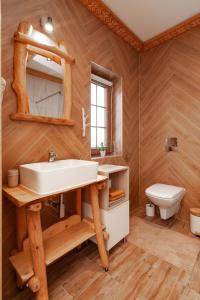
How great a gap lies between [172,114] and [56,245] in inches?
88.8

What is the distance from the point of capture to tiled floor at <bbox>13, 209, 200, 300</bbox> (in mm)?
1292

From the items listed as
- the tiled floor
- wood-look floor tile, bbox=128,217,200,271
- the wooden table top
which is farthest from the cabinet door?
the wooden table top

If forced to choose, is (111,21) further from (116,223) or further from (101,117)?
(116,223)

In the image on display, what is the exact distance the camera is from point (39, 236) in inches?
42.8

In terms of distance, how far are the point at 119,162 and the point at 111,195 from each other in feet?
2.43

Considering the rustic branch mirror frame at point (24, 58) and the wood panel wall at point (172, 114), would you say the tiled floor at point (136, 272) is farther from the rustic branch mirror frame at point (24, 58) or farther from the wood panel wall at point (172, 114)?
the rustic branch mirror frame at point (24, 58)

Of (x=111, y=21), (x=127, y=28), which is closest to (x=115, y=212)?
(x=111, y=21)

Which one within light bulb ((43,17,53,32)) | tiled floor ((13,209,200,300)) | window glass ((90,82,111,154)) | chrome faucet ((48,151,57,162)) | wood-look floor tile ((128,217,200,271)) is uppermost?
light bulb ((43,17,53,32))

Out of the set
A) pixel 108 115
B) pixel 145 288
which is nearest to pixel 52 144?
pixel 108 115

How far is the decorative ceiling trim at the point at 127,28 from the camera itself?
193cm

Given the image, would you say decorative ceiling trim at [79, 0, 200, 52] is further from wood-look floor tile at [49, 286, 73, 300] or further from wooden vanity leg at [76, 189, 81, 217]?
wood-look floor tile at [49, 286, 73, 300]

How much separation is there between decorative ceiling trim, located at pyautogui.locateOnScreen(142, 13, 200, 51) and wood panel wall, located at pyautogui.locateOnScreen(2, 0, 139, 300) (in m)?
0.27

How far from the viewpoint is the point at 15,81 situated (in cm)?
130

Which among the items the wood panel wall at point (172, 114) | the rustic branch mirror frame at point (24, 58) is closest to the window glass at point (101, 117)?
the wood panel wall at point (172, 114)
